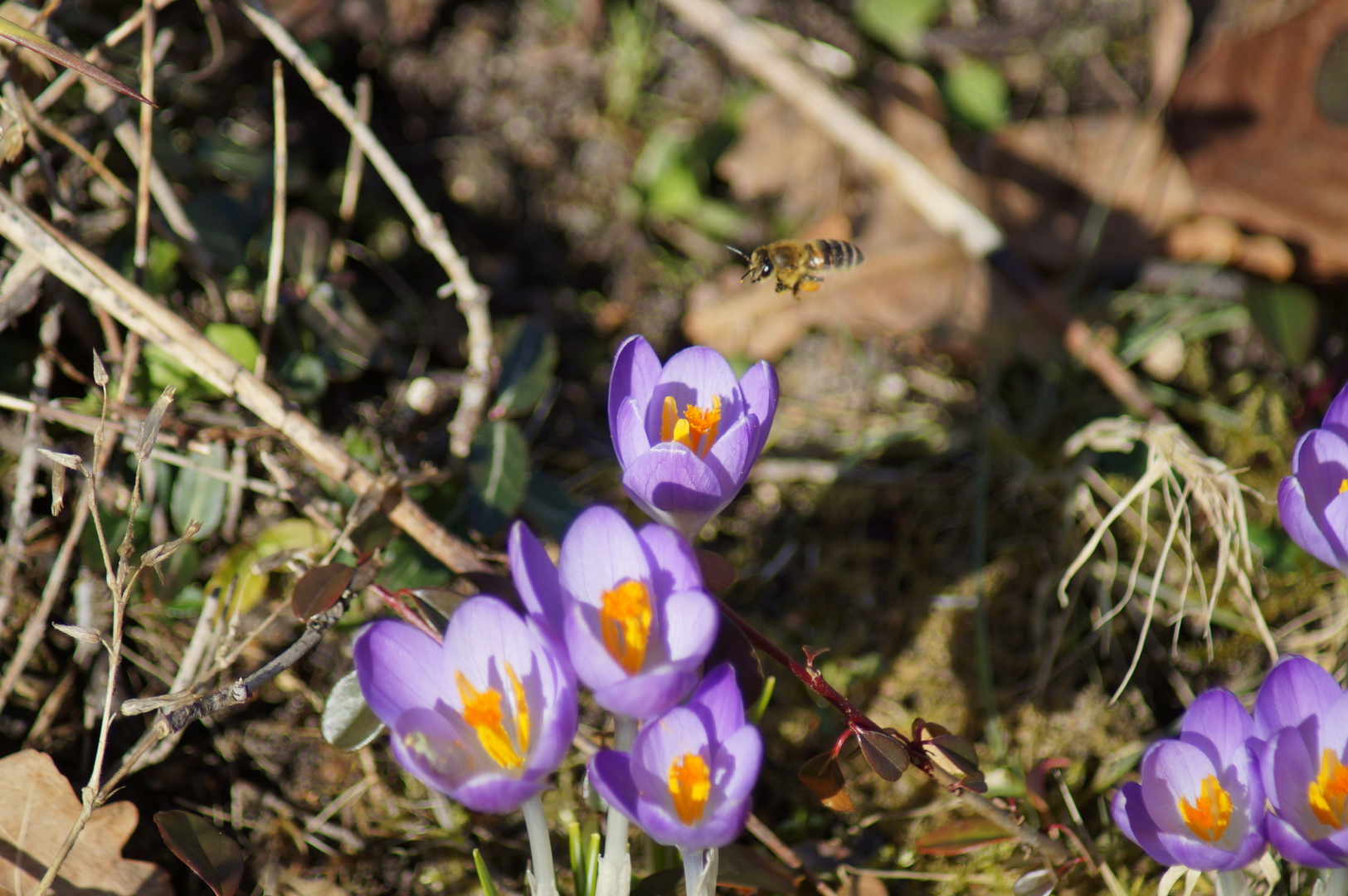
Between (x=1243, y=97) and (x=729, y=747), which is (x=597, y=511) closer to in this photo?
(x=729, y=747)

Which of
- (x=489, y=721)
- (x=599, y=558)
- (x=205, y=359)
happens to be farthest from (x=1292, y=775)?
(x=205, y=359)

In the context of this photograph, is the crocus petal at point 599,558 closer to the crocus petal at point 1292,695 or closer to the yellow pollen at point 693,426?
the yellow pollen at point 693,426

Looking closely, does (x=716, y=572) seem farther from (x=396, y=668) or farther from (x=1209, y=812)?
(x=1209, y=812)

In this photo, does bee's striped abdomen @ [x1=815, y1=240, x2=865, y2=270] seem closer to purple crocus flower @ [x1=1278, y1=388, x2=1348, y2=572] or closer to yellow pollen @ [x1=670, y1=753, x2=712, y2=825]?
purple crocus flower @ [x1=1278, y1=388, x2=1348, y2=572]

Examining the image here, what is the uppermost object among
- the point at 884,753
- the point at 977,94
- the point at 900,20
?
the point at 900,20

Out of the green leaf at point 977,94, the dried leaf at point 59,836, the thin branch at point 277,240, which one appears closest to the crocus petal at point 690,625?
the dried leaf at point 59,836
